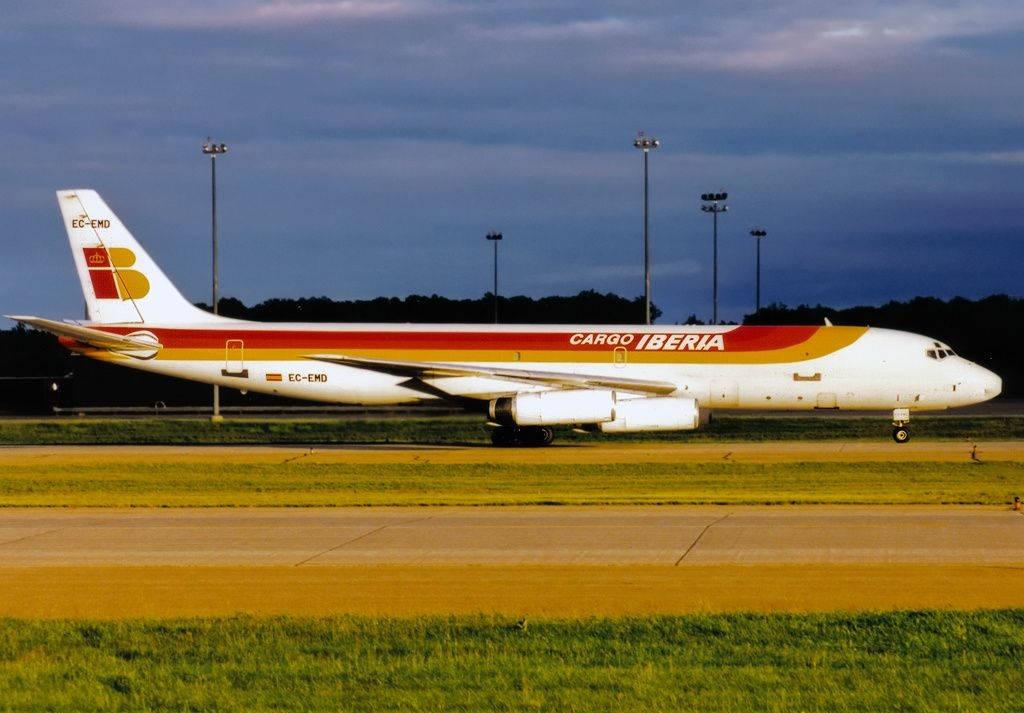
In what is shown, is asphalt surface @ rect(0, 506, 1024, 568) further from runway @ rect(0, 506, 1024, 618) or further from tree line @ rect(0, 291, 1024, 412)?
tree line @ rect(0, 291, 1024, 412)

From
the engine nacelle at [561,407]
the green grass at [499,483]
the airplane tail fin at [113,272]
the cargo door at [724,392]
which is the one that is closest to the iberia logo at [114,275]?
the airplane tail fin at [113,272]

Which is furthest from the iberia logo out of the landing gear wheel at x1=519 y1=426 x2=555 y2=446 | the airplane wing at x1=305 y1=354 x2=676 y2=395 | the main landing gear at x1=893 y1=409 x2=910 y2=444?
the main landing gear at x1=893 y1=409 x2=910 y2=444

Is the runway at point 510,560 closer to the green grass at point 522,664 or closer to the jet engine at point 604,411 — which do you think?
the green grass at point 522,664

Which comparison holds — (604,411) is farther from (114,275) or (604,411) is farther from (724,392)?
(114,275)

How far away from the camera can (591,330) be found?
4038cm

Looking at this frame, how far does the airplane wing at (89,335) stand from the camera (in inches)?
1527

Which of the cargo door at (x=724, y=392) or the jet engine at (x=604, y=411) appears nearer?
the jet engine at (x=604, y=411)

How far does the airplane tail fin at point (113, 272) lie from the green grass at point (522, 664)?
29.7 metres

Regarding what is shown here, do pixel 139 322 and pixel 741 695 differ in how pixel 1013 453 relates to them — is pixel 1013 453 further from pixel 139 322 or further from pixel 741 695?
pixel 741 695

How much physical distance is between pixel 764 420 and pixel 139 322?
72.3 ft

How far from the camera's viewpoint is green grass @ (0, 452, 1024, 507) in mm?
24734

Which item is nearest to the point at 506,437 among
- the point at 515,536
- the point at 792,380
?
the point at 792,380

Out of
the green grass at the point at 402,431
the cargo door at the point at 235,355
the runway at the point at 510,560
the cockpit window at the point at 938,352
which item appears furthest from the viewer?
the green grass at the point at 402,431

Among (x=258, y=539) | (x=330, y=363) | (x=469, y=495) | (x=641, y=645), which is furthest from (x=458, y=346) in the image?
(x=641, y=645)
